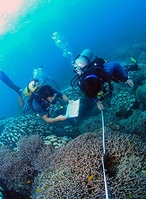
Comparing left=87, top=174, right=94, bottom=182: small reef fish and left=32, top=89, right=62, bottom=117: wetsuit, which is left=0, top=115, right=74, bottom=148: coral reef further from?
left=87, top=174, right=94, bottom=182: small reef fish

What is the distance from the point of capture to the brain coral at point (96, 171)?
2.94 meters

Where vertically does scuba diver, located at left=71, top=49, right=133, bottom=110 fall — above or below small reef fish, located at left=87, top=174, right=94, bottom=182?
above

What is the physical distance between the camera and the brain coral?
2.94m

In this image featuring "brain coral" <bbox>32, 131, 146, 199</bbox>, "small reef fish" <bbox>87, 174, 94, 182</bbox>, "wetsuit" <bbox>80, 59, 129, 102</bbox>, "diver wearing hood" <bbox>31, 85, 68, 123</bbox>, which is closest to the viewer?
"brain coral" <bbox>32, 131, 146, 199</bbox>

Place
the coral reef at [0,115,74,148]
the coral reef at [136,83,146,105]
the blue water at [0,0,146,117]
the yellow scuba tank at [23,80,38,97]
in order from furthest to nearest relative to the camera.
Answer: the blue water at [0,0,146,117]
the coral reef at [0,115,74,148]
the coral reef at [136,83,146,105]
the yellow scuba tank at [23,80,38,97]

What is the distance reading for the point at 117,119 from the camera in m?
6.96

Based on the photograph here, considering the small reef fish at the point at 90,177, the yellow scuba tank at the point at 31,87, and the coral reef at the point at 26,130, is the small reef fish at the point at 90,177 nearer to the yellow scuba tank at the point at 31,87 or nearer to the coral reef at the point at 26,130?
the yellow scuba tank at the point at 31,87

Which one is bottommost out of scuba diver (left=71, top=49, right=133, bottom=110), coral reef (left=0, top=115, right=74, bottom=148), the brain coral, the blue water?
the blue water

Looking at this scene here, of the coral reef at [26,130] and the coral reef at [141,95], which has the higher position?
the coral reef at [26,130]

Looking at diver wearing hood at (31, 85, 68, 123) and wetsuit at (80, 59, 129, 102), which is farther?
diver wearing hood at (31, 85, 68, 123)

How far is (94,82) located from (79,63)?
1.60 m

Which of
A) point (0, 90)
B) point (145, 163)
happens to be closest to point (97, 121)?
point (145, 163)

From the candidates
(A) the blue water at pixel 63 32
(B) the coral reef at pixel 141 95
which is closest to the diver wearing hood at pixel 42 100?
(B) the coral reef at pixel 141 95

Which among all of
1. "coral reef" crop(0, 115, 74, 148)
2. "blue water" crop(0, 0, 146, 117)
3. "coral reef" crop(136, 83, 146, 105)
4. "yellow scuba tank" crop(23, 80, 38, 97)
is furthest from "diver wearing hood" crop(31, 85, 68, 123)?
"blue water" crop(0, 0, 146, 117)
